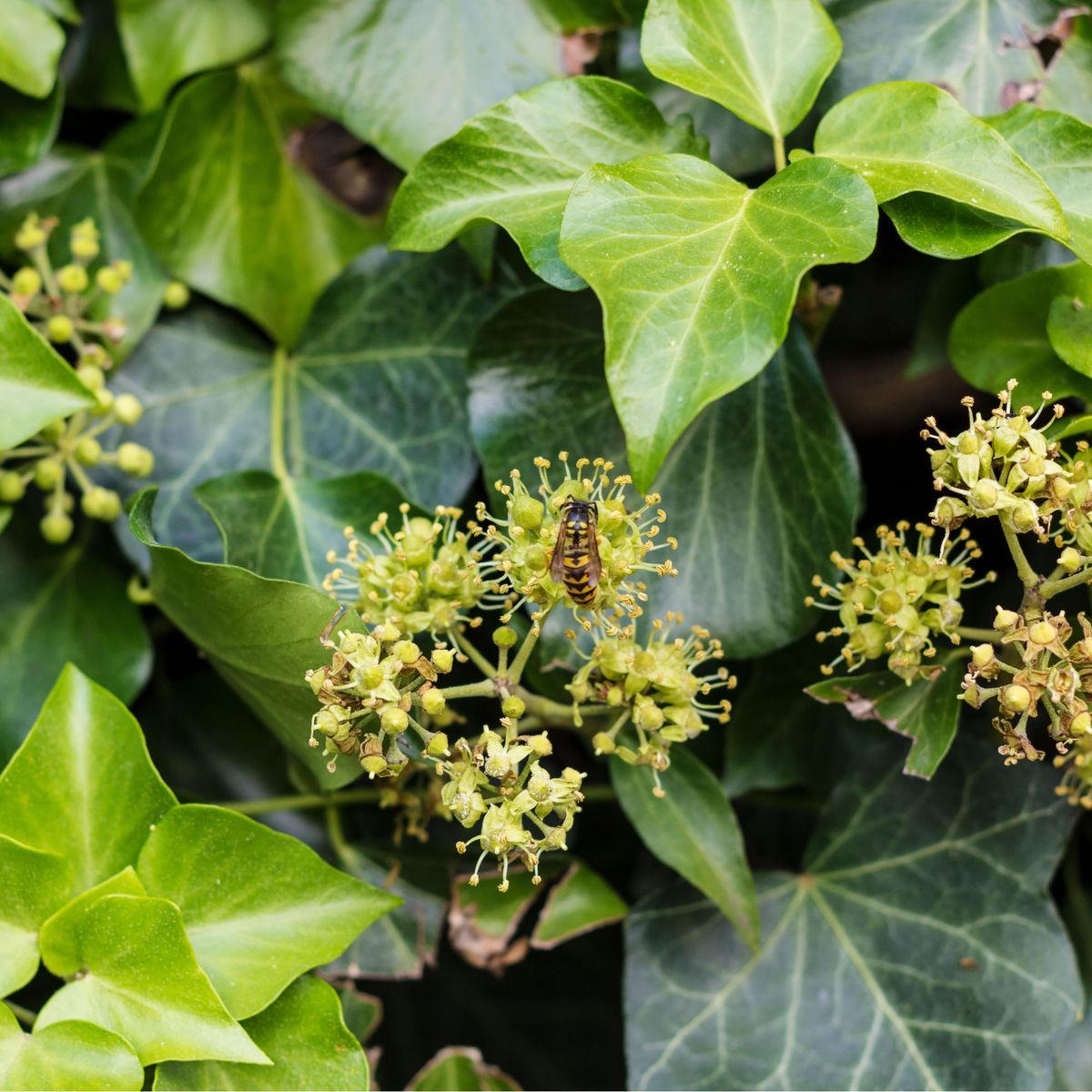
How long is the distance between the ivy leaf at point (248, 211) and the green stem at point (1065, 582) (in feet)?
2.32

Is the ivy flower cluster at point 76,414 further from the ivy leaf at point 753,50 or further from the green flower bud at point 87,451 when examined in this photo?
the ivy leaf at point 753,50

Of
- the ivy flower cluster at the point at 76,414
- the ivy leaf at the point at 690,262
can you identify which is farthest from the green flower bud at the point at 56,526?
the ivy leaf at the point at 690,262

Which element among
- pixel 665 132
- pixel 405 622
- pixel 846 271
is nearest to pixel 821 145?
pixel 665 132

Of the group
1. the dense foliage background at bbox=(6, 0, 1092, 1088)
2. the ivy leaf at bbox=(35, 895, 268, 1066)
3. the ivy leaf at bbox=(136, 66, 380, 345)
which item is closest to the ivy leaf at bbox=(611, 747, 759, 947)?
the dense foliage background at bbox=(6, 0, 1092, 1088)

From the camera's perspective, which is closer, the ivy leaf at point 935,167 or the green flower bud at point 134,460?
the ivy leaf at point 935,167

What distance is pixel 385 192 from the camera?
1158 mm

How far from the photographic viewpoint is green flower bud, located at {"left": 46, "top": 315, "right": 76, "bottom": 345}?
99 centimetres

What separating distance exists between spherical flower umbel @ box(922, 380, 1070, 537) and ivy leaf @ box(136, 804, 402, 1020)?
47 cm

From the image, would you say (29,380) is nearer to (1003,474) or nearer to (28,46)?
(28,46)

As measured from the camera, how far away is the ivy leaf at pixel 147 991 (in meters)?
0.76

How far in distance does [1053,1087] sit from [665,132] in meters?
0.90

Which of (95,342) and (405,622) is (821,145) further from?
(95,342)

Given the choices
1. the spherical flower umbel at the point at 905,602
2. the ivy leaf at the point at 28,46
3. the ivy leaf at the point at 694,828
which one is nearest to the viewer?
the spherical flower umbel at the point at 905,602

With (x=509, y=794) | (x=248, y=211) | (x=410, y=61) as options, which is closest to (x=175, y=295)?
(x=248, y=211)
